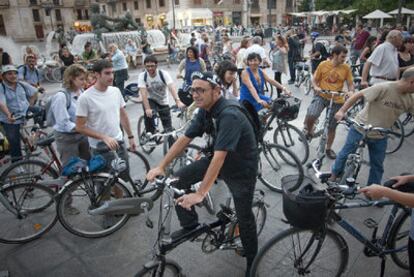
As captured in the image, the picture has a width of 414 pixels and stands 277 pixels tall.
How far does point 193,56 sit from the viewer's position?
7191mm

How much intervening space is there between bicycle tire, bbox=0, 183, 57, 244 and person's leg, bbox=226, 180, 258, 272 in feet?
7.77

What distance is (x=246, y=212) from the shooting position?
2.73 metres

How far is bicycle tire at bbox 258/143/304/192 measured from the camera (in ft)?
14.3

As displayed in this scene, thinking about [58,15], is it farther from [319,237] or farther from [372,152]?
[319,237]

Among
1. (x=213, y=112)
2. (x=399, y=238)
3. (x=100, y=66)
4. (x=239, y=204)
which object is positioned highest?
(x=100, y=66)

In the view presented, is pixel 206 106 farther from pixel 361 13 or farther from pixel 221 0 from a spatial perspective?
pixel 221 0

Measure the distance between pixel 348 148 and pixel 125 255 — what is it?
9.81ft

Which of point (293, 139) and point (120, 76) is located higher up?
point (120, 76)

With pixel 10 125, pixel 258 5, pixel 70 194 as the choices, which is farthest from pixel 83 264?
pixel 258 5

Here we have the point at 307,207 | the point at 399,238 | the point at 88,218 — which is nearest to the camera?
the point at 307,207

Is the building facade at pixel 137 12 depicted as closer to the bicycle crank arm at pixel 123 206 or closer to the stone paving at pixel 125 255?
the stone paving at pixel 125 255

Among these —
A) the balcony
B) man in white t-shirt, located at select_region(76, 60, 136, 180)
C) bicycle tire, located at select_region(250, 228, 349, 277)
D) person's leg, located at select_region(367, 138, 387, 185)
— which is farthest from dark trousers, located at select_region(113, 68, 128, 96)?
the balcony

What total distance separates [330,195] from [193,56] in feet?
18.2

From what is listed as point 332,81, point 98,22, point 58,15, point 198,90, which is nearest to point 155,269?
point 198,90
